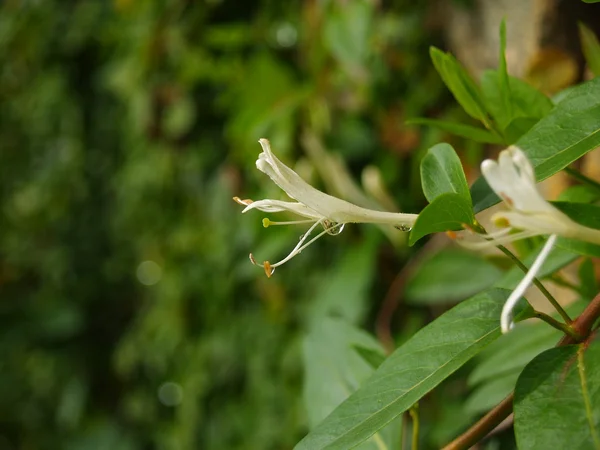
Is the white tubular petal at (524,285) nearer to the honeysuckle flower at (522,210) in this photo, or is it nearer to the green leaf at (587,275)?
the honeysuckle flower at (522,210)

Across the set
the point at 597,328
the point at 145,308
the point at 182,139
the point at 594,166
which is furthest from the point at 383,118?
the point at 145,308

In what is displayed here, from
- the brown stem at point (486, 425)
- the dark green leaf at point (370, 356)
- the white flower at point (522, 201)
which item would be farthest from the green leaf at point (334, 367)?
the white flower at point (522, 201)

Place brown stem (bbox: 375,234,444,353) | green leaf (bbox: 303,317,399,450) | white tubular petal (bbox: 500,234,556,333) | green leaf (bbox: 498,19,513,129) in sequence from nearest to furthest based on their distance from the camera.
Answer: white tubular petal (bbox: 500,234,556,333)
green leaf (bbox: 498,19,513,129)
green leaf (bbox: 303,317,399,450)
brown stem (bbox: 375,234,444,353)

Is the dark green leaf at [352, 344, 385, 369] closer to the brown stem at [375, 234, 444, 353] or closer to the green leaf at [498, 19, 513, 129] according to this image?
the green leaf at [498, 19, 513, 129]

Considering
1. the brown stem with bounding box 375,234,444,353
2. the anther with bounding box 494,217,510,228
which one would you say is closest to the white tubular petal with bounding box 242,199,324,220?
the anther with bounding box 494,217,510,228

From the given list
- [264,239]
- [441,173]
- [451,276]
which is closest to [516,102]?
[441,173]

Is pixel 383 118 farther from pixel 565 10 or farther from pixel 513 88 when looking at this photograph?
pixel 513 88
